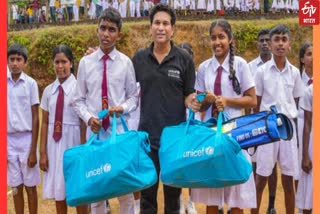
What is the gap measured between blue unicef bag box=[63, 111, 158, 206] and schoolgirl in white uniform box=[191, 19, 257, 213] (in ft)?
1.68

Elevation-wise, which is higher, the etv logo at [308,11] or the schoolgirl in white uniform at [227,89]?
the etv logo at [308,11]

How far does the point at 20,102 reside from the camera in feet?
16.7

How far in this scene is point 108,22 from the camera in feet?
13.6

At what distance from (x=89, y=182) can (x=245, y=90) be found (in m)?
1.32

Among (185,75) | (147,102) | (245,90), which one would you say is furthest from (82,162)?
(245,90)

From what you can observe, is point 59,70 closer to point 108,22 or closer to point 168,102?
point 108,22

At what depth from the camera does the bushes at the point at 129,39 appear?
676 inches

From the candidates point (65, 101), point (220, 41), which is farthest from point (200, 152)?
point (65, 101)

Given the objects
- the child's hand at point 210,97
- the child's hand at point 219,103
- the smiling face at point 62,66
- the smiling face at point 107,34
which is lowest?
the child's hand at point 219,103

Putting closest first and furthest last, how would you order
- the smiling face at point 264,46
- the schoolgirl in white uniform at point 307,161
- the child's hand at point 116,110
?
the child's hand at point 116,110 → the schoolgirl in white uniform at point 307,161 → the smiling face at point 264,46

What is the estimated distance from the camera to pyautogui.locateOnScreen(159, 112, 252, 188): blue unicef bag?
Answer: 3.53 meters

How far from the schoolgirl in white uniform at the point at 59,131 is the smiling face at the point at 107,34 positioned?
75 cm

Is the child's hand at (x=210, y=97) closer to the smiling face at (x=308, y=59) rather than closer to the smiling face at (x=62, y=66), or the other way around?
the smiling face at (x=62, y=66)

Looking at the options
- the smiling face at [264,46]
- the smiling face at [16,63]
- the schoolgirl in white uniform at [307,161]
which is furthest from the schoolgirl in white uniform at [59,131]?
the smiling face at [264,46]
